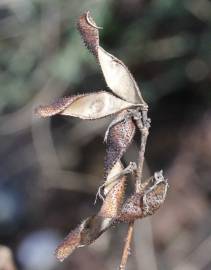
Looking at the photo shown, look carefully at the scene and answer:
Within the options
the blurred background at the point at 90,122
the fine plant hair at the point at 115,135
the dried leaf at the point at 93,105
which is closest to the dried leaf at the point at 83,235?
the fine plant hair at the point at 115,135

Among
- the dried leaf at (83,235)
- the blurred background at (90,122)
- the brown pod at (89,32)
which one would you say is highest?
the brown pod at (89,32)

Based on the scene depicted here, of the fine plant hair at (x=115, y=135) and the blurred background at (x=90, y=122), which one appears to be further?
the blurred background at (x=90, y=122)

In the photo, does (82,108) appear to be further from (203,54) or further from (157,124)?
(157,124)

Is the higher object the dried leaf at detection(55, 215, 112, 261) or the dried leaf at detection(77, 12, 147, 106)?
the dried leaf at detection(77, 12, 147, 106)

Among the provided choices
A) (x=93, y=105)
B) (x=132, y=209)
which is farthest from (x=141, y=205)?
(x=93, y=105)

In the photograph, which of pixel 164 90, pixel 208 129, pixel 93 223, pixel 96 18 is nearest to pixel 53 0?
pixel 96 18

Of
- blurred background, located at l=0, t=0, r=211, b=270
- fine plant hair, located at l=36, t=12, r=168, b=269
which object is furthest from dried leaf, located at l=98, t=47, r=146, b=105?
blurred background, located at l=0, t=0, r=211, b=270

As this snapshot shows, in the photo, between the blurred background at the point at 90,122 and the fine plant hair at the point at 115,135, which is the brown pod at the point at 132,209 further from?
the blurred background at the point at 90,122

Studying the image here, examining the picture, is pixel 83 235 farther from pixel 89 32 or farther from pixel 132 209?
pixel 89 32

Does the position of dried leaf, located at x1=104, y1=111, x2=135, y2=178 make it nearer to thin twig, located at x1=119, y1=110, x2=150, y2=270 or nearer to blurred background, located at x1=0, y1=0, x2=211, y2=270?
thin twig, located at x1=119, y1=110, x2=150, y2=270
